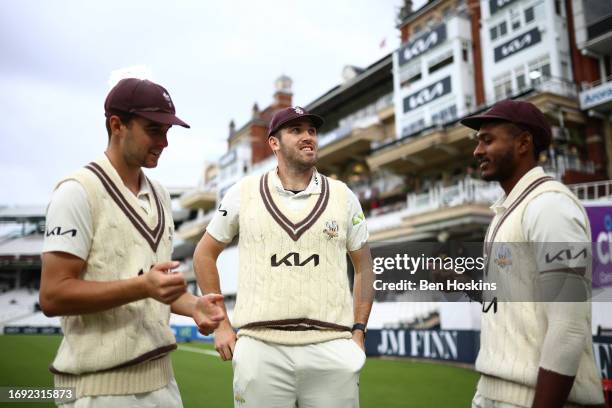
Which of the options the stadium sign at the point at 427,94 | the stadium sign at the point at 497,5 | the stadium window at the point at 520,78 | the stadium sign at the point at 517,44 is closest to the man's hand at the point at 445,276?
the stadium window at the point at 520,78

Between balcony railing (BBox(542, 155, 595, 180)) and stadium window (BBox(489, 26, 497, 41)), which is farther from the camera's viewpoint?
stadium window (BBox(489, 26, 497, 41))

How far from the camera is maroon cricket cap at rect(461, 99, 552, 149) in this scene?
2.61 m

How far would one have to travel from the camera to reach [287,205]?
325 cm

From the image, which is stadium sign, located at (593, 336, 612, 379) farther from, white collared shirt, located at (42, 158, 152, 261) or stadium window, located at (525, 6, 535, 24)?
stadium window, located at (525, 6, 535, 24)

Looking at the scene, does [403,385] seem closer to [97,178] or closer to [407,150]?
[97,178]

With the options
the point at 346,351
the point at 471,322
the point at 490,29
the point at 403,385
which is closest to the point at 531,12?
the point at 490,29

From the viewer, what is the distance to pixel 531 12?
74.2ft

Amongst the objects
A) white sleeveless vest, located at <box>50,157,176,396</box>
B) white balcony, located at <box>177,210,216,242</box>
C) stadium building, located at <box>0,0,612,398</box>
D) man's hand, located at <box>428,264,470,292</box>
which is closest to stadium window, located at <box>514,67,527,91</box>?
stadium building, located at <box>0,0,612,398</box>

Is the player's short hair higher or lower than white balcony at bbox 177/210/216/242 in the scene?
lower

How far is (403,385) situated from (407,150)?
15.9m

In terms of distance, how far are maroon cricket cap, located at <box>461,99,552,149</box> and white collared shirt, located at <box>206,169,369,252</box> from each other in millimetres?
1078

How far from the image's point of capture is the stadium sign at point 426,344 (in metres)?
14.1

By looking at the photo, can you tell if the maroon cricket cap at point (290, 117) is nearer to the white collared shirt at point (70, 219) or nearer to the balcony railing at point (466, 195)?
the white collared shirt at point (70, 219)

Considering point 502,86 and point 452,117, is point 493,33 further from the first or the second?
point 452,117
